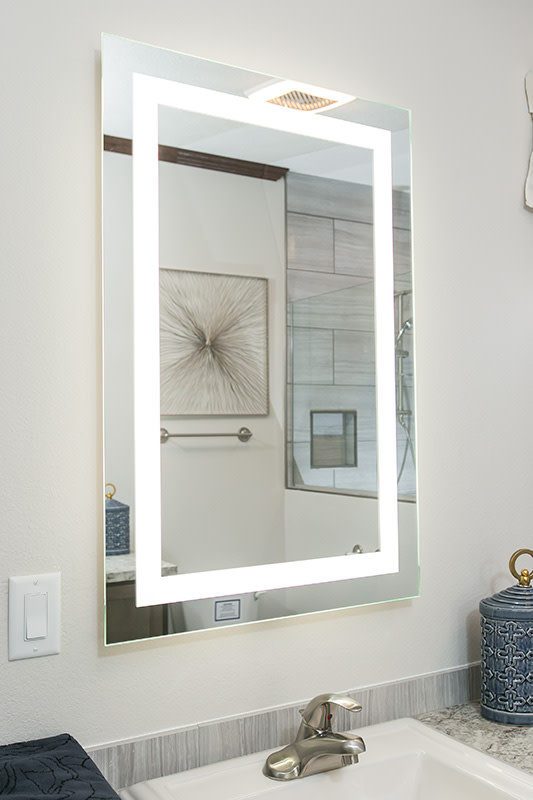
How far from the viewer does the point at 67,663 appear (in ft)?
3.64

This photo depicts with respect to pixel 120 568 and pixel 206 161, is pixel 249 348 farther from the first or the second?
pixel 120 568

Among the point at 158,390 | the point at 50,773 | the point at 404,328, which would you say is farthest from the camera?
the point at 404,328

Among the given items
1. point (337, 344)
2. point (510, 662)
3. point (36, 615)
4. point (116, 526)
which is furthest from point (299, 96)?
point (510, 662)

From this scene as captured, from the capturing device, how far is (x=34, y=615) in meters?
1.08

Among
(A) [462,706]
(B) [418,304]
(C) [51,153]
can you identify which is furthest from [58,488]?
(A) [462,706]

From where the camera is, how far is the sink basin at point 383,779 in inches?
43.6

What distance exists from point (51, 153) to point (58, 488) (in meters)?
0.50

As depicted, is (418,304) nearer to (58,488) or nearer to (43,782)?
(58,488)

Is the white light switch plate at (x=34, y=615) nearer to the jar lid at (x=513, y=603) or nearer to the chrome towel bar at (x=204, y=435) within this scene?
the chrome towel bar at (x=204, y=435)

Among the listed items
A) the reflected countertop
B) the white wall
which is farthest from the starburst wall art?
the reflected countertop

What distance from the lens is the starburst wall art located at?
1.21 m

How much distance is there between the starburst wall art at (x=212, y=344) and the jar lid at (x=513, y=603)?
57 centimetres

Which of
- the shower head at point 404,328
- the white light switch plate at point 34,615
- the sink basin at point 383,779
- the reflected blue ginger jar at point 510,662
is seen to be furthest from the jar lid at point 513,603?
the white light switch plate at point 34,615

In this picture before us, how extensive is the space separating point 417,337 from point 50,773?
988mm
